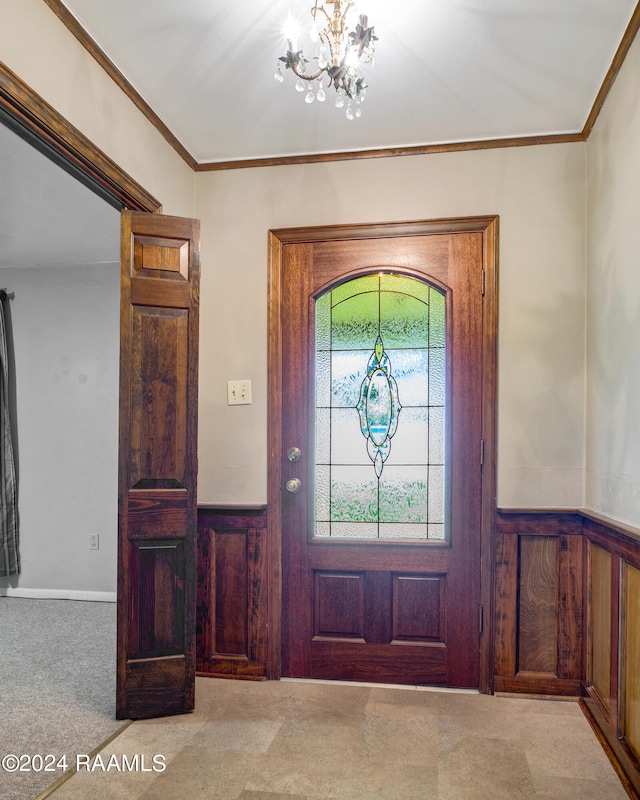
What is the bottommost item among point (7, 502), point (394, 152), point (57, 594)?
point (57, 594)

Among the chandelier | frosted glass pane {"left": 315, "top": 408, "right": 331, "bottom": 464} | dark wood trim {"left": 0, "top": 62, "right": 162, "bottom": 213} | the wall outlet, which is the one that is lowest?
frosted glass pane {"left": 315, "top": 408, "right": 331, "bottom": 464}

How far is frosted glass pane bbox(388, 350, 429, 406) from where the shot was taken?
9.83 feet

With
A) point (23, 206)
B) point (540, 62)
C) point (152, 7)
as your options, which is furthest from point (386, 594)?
point (23, 206)

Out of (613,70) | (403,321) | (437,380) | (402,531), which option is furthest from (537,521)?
(613,70)

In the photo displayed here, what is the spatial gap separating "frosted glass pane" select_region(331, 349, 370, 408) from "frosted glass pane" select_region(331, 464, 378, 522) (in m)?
0.32

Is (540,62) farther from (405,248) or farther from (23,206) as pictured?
(23,206)

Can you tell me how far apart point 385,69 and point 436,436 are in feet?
5.06

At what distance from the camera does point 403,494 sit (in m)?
3.00

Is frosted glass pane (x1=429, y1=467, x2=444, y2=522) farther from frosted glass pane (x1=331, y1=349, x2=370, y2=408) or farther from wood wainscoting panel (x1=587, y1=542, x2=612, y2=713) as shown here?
wood wainscoting panel (x1=587, y1=542, x2=612, y2=713)

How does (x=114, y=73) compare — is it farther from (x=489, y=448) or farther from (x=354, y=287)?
(x=489, y=448)

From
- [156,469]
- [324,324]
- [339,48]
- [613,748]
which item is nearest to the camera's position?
[339,48]

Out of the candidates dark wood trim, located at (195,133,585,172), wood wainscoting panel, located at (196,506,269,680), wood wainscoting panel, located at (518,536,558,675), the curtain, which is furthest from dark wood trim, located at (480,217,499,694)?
the curtain

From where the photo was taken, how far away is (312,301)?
10.1 ft

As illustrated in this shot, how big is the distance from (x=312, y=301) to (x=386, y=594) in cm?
141
